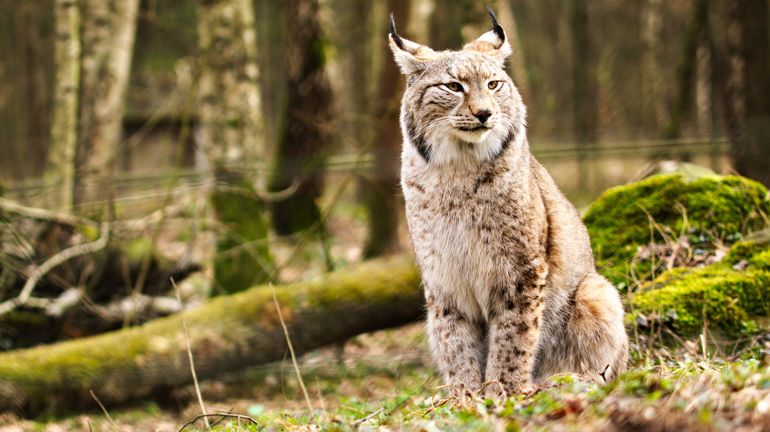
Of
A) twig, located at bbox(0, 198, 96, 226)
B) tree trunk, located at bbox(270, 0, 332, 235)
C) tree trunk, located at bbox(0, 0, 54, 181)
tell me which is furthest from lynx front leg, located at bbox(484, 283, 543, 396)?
tree trunk, located at bbox(0, 0, 54, 181)

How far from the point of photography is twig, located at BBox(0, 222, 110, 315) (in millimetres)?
8141

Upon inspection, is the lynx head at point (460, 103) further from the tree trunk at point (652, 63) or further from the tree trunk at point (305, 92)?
the tree trunk at point (652, 63)

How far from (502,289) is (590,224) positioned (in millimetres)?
2338

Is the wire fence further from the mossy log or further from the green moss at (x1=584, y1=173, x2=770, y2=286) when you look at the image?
the green moss at (x1=584, y1=173, x2=770, y2=286)

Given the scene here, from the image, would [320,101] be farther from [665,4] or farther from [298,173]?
[665,4]

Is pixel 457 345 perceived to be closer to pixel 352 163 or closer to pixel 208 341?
pixel 208 341

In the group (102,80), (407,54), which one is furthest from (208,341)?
(102,80)

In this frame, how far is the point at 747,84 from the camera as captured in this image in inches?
457

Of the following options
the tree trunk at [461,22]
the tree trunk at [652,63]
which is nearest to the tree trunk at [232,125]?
the tree trunk at [461,22]

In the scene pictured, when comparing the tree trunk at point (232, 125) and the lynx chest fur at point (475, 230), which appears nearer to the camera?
the lynx chest fur at point (475, 230)

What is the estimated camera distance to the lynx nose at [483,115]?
4648 millimetres

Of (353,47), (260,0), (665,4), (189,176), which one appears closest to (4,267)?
(189,176)

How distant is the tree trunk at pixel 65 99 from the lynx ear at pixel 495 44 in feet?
24.2

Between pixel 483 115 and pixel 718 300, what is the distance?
2.40 metres
